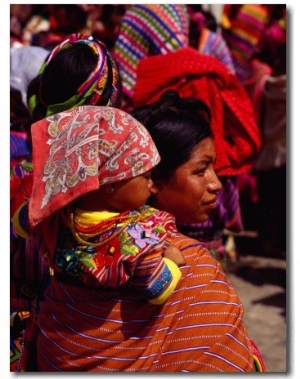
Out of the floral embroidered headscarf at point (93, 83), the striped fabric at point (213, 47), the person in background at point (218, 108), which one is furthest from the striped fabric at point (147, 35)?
the floral embroidered headscarf at point (93, 83)

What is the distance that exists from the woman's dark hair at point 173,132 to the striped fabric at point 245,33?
5258mm

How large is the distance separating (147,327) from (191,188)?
0.46 metres

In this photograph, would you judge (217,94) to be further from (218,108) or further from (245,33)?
(245,33)

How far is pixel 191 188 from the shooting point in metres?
2.12

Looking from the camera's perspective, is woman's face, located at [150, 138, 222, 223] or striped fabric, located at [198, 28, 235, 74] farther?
striped fabric, located at [198, 28, 235, 74]

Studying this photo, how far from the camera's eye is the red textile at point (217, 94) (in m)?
3.31

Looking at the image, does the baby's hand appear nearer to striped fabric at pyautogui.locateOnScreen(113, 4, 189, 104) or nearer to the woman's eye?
the woman's eye

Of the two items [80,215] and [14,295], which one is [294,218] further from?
[14,295]

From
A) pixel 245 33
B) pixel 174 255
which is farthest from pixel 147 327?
pixel 245 33

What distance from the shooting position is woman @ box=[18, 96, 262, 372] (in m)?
1.88

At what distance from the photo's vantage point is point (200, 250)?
2.02 metres

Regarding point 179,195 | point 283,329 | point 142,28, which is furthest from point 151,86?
point 283,329

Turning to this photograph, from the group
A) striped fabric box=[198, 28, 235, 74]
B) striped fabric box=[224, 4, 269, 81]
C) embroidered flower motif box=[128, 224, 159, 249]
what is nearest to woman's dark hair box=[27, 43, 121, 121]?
embroidered flower motif box=[128, 224, 159, 249]

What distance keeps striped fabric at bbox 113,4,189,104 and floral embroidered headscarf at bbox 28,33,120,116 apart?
1.45 meters
